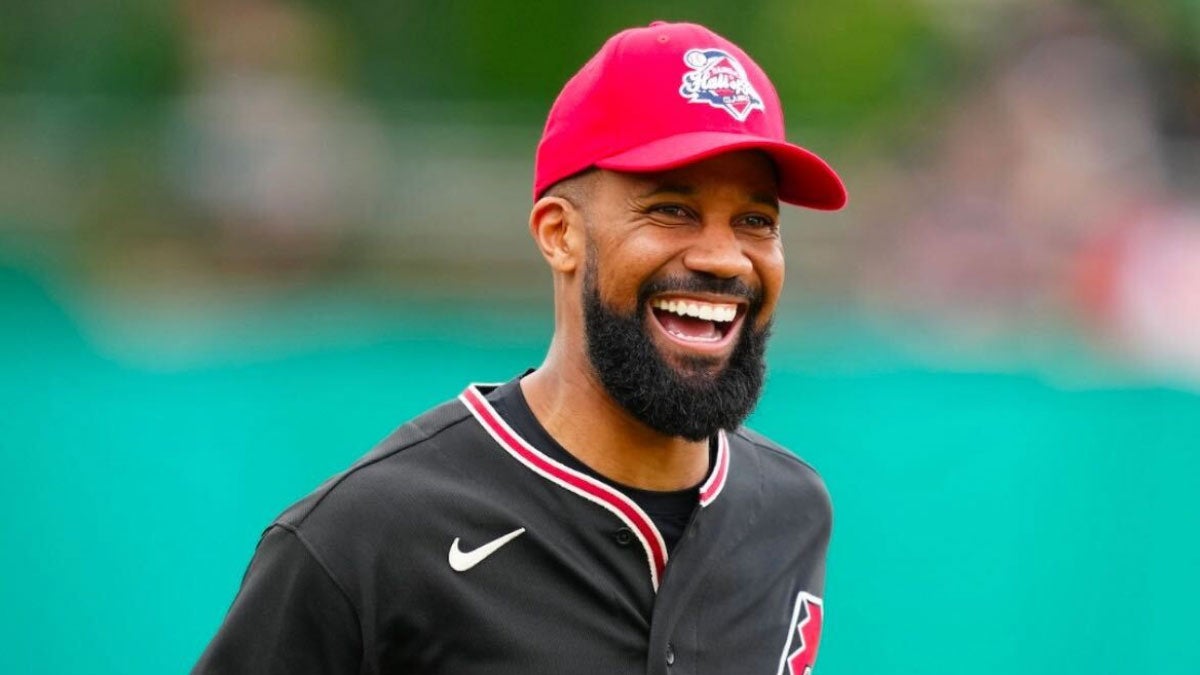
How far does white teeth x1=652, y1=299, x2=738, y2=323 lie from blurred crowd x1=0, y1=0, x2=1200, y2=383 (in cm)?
254

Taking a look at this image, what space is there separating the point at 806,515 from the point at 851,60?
9.21 ft

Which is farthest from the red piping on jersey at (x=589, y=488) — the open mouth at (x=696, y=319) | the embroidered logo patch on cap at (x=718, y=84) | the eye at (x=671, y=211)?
the embroidered logo patch on cap at (x=718, y=84)

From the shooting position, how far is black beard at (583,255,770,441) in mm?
2133

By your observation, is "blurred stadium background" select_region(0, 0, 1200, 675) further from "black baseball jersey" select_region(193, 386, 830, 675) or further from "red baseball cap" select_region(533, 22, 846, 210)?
"black baseball jersey" select_region(193, 386, 830, 675)

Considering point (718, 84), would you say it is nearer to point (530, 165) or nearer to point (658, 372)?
point (658, 372)

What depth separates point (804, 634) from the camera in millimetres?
2381

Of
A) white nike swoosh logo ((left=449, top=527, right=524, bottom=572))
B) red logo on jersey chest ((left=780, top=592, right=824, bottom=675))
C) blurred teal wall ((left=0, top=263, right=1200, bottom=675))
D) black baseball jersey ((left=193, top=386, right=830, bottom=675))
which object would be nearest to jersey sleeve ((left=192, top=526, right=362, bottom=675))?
black baseball jersey ((left=193, top=386, right=830, bottom=675))

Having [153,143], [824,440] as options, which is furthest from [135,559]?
[824,440]

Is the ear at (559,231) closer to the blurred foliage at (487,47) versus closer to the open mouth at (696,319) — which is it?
the open mouth at (696,319)

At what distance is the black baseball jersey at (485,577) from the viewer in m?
1.97

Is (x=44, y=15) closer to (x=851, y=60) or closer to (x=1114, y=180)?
(x=851, y=60)

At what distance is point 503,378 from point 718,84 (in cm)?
273

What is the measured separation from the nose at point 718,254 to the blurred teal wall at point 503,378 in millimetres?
2623

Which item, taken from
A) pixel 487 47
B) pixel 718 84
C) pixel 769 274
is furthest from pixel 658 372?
pixel 487 47
